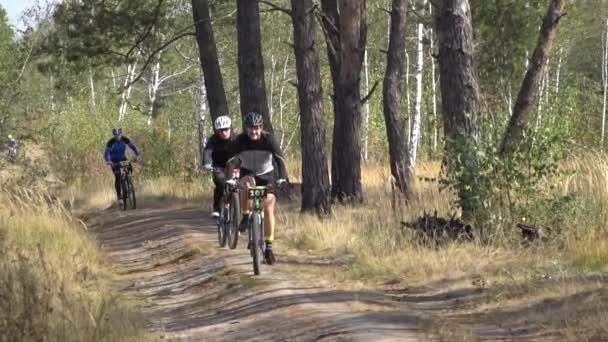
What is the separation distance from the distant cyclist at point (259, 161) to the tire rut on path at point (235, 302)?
0.64 m

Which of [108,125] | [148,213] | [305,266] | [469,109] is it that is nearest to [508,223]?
[469,109]

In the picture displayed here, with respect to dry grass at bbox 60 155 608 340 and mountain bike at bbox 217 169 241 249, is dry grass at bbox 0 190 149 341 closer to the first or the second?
mountain bike at bbox 217 169 241 249

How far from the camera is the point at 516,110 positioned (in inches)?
518

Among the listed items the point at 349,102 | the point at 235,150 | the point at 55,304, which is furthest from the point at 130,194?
the point at 55,304

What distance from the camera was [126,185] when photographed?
852 inches

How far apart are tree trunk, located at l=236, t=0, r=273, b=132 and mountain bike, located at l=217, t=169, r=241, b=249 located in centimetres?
597

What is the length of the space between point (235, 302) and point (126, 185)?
11.9 metres

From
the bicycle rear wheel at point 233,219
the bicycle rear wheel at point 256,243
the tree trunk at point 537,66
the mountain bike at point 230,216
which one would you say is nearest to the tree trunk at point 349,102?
the tree trunk at point 537,66

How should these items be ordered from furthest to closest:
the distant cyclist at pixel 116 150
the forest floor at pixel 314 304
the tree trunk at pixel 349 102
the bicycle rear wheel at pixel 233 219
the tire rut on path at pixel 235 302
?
the distant cyclist at pixel 116 150, the tree trunk at pixel 349 102, the bicycle rear wheel at pixel 233 219, the tire rut on path at pixel 235 302, the forest floor at pixel 314 304

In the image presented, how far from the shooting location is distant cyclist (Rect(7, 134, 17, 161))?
54.7ft

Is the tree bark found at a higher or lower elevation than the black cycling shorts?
higher

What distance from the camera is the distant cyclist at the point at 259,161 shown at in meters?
11.9

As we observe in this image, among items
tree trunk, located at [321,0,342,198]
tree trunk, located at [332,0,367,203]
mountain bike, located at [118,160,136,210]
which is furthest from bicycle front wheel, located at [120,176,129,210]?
tree trunk, located at [332,0,367,203]

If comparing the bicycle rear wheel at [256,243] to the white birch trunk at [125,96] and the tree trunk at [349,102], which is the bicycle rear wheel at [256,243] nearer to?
the tree trunk at [349,102]
